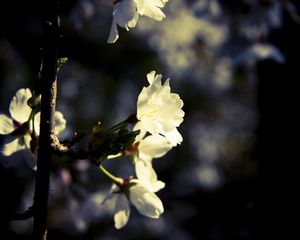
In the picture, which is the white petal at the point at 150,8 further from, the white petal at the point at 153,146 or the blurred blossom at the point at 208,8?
the blurred blossom at the point at 208,8

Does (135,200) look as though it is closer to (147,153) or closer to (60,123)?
(147,153)

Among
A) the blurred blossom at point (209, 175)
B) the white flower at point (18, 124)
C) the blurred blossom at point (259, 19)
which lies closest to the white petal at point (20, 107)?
the white flower at point (18, 124)

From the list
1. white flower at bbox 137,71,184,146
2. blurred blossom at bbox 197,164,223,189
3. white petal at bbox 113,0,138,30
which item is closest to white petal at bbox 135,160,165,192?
white flower at bbox 137,71,184,146

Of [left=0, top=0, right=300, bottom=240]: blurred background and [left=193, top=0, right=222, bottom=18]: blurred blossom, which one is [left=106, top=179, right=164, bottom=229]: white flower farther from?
[left=193, top=0, right=222, bottom=18]: blurred blossom

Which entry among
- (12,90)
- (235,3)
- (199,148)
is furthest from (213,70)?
(235,3)

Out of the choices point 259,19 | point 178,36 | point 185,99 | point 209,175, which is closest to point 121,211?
point 259,19

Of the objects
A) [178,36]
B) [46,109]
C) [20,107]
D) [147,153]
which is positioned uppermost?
[46,109]
